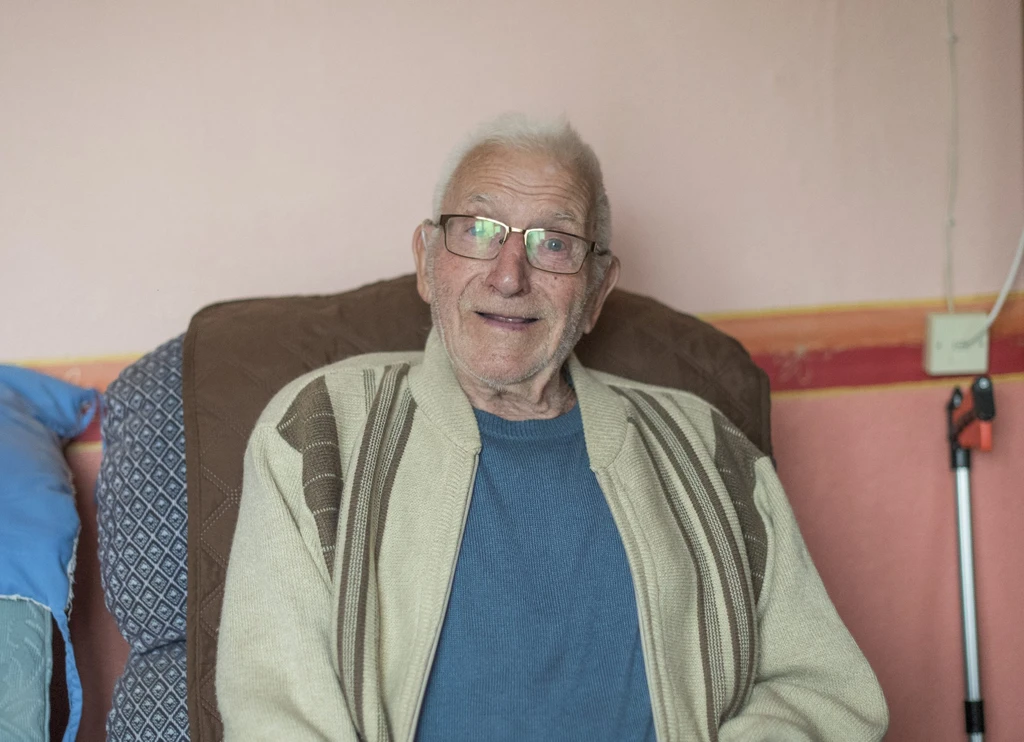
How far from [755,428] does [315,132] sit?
→ 103cm

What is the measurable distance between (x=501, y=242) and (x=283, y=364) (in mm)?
415

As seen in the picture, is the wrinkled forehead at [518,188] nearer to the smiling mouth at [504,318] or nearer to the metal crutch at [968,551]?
the smiling mouth at [504,318]

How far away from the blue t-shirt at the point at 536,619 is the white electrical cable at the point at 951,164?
1.15m

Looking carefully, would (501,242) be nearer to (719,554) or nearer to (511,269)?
(511,269)

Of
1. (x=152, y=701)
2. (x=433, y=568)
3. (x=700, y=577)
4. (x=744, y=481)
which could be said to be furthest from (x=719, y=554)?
(x=152, y=701)

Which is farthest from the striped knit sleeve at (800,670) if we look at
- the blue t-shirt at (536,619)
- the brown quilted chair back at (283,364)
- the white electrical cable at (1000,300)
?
the white electrical cable at (1000,300)

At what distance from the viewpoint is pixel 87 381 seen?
6.69 feet

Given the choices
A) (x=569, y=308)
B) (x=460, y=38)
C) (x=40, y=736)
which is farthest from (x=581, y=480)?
(x=460, y=38)

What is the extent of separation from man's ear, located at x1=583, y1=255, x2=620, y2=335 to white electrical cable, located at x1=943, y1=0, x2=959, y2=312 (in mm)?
925

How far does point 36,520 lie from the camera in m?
1.67

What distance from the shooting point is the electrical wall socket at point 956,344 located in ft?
7.48

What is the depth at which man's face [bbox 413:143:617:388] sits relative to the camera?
5.20 feet

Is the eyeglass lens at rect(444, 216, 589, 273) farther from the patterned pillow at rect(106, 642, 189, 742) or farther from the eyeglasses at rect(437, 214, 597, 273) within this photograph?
the patterned pillow at rect(106, 642, 189, 742)

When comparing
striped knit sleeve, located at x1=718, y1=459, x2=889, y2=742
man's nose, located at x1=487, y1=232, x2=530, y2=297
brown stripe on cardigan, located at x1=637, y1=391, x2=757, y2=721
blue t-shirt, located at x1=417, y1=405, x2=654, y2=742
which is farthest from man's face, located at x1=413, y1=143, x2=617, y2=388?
striped knit sleeve, located at x1=718, y1=459, x2=889, y2=742
